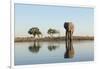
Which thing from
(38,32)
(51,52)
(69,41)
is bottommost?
(51,52)

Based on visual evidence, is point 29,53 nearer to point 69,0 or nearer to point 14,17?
point 14,17

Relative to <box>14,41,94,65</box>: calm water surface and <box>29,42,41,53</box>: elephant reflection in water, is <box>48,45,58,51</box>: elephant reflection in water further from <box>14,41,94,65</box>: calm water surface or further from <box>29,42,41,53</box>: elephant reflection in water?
<box>29,42,41,53</box>: elephant reflection in water

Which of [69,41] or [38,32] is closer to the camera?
[38,32]

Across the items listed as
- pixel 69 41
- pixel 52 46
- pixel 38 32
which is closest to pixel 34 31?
pixel 38 32

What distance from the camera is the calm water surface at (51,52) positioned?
2.68m

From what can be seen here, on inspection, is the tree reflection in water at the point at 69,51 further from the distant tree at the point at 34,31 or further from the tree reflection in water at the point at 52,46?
the distant tree at the point at 34,31

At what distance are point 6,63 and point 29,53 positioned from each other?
1.09ft

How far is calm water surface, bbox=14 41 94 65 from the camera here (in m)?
2.68

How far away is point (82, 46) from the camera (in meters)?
3.00

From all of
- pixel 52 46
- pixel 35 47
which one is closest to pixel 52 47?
pixel 52 46

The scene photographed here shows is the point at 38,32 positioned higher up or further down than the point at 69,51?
higher up

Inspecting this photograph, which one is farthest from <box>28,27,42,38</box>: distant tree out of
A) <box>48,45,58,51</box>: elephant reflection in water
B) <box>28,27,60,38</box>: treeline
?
<box>48,45,58,51</box>: elephant reflection in water

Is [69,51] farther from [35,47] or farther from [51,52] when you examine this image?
[35,47]

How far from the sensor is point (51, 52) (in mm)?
2820
